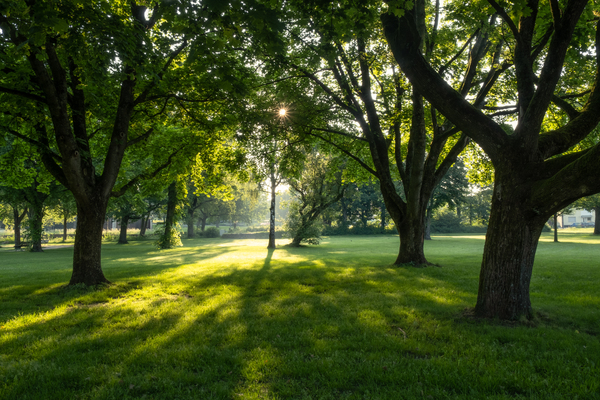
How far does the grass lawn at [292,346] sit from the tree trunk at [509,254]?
0.43m

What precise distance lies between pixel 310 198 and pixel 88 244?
74.6 feet

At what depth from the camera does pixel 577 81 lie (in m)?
11.6

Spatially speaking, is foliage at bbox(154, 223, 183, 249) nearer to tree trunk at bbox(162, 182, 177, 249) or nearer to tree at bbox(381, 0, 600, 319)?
tree trunk at bbox(162, 182, 177, 249)

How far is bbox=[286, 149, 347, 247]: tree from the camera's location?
30.4 m

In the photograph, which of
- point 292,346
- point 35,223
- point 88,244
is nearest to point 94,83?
point 88,244

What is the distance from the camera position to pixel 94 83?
7.86m

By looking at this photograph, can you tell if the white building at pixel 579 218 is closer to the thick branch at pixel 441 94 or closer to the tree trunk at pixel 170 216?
the tree trunk at pixel 170 216

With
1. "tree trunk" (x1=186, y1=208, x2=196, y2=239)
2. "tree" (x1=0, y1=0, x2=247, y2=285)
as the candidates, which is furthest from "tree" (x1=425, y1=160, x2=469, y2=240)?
"tree" (x1=0, y1=0, x2=247, y2=285)

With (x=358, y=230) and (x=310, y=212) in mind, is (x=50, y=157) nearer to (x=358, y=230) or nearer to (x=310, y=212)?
(x=310, y=212)

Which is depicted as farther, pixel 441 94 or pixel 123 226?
pixel 123 226

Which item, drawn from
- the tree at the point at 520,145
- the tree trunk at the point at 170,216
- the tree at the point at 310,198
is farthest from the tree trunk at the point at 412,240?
the tree trunk at the point at 170,216

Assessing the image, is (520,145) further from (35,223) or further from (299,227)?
(35,223)

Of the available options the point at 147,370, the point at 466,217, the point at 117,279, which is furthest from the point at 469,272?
the point at 466,217

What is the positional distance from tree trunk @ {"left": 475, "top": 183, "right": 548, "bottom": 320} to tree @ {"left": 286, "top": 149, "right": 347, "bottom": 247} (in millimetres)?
23656
